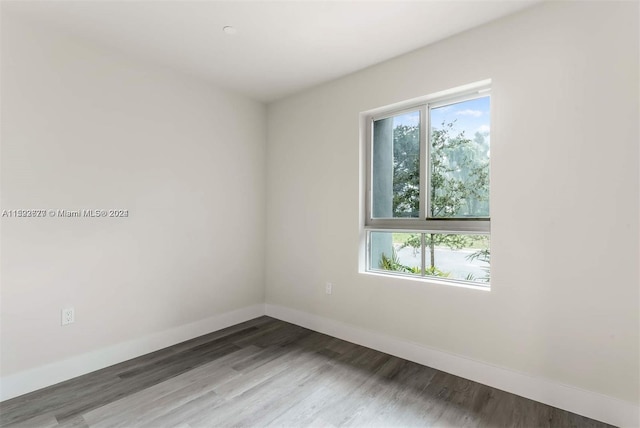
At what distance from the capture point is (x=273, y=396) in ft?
7.02

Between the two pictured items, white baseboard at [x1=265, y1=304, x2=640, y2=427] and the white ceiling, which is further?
the white ceiling

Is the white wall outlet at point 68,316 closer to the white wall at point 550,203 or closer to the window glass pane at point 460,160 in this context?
the white wall at point 550,203

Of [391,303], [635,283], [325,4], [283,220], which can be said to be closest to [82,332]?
[283,220]

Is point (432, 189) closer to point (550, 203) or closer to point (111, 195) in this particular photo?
point (550, 203)

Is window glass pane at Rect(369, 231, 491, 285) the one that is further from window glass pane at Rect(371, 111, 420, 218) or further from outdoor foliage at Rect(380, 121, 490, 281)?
window glass pane at Rect(371, 111, 420, 218)

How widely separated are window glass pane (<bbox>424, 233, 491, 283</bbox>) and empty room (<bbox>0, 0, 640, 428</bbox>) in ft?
0.06

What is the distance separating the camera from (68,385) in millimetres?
2264

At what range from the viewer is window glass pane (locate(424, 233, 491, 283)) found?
243 centimetres

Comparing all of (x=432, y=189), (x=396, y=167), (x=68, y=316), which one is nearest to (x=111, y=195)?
(x=68, y=316)

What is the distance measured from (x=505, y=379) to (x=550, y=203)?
1235 mm

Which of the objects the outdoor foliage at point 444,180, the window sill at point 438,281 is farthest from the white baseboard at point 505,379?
the outdoor foliage at point 444,180

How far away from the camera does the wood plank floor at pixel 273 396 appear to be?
1.88 meters

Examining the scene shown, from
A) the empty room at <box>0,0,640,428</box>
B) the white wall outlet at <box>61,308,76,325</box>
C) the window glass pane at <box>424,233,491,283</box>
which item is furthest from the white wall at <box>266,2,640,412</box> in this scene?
the white wall outlet at <box>61,308,76,325</box>

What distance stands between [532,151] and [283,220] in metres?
2.51
